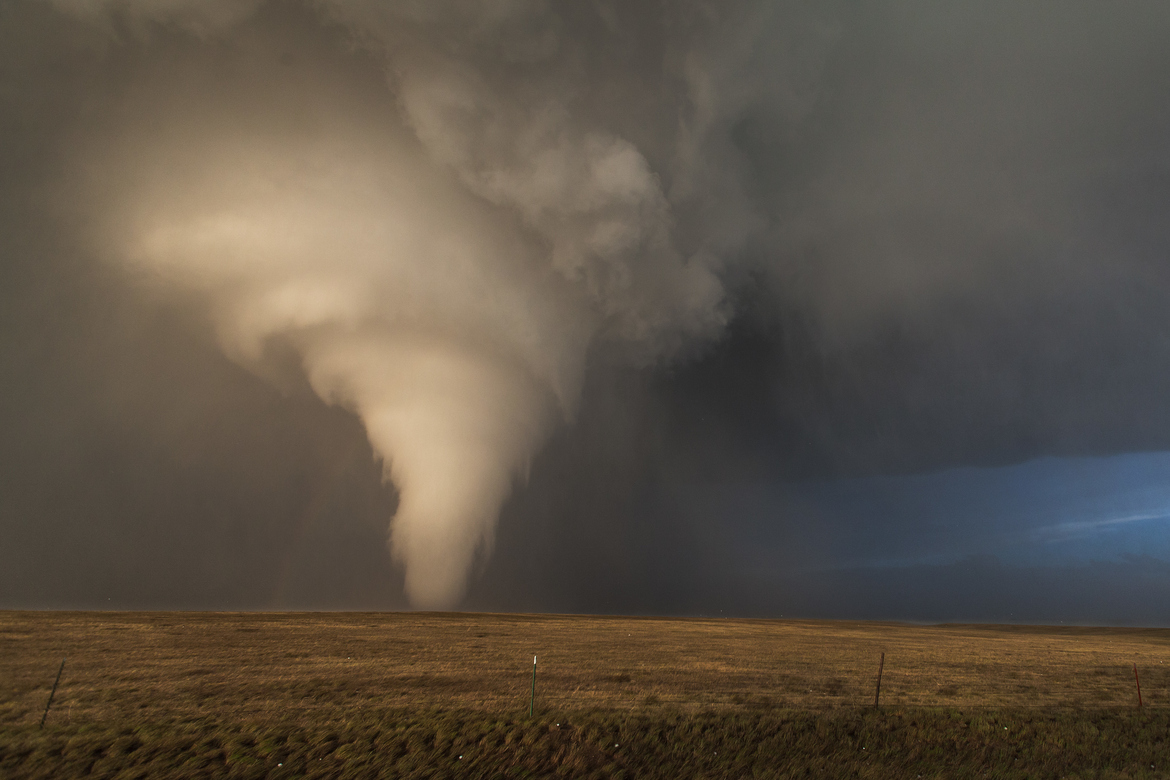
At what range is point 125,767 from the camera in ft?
53.0

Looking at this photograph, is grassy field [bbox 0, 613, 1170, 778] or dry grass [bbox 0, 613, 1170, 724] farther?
dry grass [bbox 0, 613, 1170, 724]

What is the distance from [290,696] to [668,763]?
49.4 feet

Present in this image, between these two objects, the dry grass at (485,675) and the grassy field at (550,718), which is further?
the dry grass at (485,675)

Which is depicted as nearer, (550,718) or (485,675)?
(550,718)

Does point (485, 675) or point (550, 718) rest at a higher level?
point (550, 718)

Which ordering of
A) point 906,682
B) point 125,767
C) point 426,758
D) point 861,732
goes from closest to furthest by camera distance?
point 125,767
point 426,758
point 861,732
point 906,682

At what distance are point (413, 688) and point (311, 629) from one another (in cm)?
4050

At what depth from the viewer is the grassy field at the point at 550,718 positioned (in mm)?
17391

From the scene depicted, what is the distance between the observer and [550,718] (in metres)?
20.9

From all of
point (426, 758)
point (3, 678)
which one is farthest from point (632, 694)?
point (3, 678)

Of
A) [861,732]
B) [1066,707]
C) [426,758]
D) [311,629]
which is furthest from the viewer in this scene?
[311,629]

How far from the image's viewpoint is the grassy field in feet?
57.1

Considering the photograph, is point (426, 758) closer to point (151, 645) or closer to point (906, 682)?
point (906, 682)

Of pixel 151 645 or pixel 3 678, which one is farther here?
pixel 151 645
